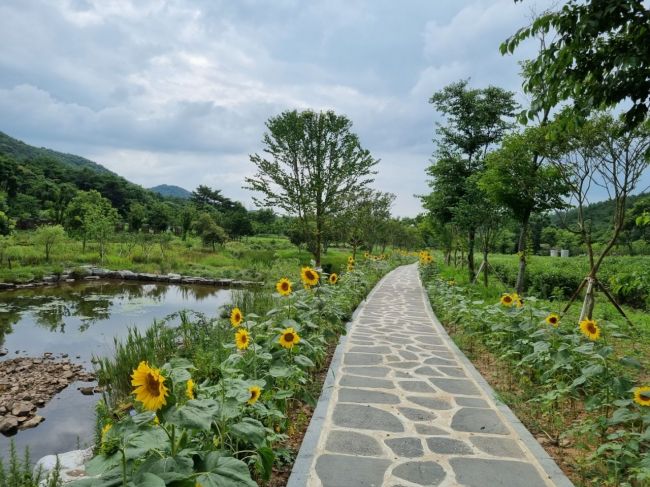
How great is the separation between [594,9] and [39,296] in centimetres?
1468

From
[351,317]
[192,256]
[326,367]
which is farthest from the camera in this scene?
[192,256]

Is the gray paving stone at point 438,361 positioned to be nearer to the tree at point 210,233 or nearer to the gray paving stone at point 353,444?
the gray paving stone at point 353,444

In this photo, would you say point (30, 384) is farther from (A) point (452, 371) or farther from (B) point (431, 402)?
(A) point (452, 371)

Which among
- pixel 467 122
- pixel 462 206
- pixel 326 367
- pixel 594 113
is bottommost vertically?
pixel 326 367

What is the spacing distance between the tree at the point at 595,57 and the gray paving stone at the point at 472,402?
2420 mm

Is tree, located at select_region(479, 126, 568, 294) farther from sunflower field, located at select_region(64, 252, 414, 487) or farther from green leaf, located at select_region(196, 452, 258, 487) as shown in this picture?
green leaf, located at select_region(196, 452, 258, 487)

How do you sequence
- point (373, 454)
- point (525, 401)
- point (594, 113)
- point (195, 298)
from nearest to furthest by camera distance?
point (373, 454)
point (525, 401)
point (594, 113)
point (195, 298)

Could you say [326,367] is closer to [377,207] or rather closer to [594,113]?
[594,113]

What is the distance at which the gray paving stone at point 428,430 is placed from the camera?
3059mm

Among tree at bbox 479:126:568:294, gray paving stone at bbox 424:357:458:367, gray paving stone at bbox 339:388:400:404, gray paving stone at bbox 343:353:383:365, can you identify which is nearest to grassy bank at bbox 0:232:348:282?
tree at bbox 479:126:568:294

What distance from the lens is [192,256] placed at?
2277 cm

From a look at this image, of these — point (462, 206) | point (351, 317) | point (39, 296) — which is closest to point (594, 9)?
point (351, 317)

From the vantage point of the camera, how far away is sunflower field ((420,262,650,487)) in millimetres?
2385

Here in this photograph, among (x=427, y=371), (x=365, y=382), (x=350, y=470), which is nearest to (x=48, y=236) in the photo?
(x=365, y=382)
